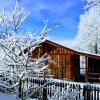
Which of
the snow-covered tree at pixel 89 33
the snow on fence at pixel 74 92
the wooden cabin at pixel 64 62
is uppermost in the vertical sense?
the snow-covered tree at pixel 89 33

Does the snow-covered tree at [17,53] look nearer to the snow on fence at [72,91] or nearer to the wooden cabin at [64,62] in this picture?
the snow on fence at [72,91]

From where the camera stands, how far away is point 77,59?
111 feet

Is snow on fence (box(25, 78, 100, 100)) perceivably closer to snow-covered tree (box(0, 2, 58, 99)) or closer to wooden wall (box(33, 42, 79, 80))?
snow-covered tree (box(0, 2, 58, 99))

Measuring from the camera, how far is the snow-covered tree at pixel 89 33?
64.8 metres

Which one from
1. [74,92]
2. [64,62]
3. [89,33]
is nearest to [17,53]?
[74,92]

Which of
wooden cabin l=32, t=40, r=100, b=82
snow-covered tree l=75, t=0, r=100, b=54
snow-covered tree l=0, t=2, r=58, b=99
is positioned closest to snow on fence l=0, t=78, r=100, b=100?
snow-covered tree l=0, t=2, r=58, b=99

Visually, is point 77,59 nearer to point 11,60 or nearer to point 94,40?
point 11,60

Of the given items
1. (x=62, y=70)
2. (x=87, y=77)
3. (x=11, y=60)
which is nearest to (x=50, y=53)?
(x=62, y=70)

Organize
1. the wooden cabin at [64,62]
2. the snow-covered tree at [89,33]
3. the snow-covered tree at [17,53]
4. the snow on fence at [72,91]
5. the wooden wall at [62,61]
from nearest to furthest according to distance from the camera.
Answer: the snow-covered tree at [17,53]
the snow on fence at [72,91]
the wooden cabin at [64,62]
the wooden wall at [62,61]
the snow-covered tree at [89,33]

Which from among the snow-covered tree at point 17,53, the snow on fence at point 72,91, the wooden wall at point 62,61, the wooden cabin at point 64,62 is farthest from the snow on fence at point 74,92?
the wooden wall at point 62,61

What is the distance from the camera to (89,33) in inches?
2608

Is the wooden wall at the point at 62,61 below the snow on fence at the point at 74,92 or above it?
above

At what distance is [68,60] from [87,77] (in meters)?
3.05

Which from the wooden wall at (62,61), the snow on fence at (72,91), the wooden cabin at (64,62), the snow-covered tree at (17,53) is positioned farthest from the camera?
the wooden wall at (62,61)
